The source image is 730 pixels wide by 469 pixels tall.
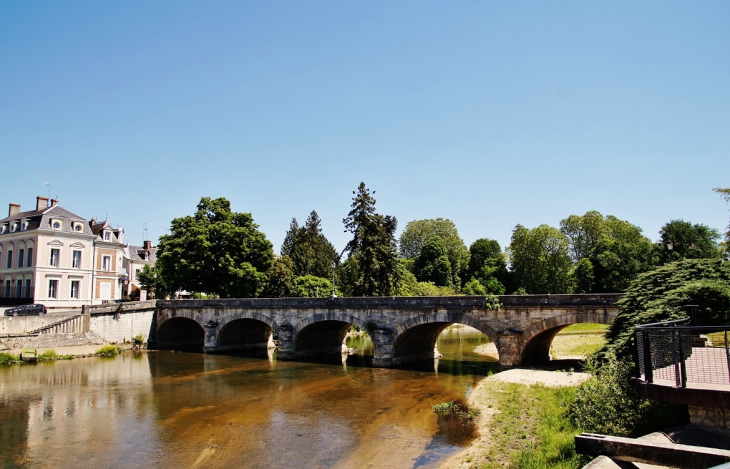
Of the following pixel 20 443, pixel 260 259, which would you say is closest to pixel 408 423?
pixel 20 443

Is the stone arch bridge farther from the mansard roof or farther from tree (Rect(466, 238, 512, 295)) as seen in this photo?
tree (Rect(466, 238, 512, 295))

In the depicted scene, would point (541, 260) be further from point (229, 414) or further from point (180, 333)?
point (229, 414)

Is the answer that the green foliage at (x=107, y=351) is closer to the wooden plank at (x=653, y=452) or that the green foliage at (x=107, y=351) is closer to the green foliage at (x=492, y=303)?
the green foliage at (x=492, y=303)

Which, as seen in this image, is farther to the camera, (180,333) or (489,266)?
(489,266)

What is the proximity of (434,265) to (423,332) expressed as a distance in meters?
41.8

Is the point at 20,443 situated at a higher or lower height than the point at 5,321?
lower

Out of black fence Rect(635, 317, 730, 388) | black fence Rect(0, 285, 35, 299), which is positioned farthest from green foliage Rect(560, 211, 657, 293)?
black fence Rect(0, 285, 35, 299)

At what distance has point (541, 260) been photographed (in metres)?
62.9

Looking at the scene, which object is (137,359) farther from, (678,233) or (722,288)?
(678,233)

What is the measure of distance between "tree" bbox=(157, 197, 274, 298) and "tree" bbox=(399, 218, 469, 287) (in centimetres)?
3803

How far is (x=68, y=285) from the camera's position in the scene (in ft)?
149

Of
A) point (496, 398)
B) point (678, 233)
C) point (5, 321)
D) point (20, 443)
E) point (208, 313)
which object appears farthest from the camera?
point (678, 233)

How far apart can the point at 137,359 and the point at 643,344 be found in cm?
3506

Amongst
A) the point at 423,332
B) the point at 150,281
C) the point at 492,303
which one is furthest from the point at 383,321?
the point at 150,281
